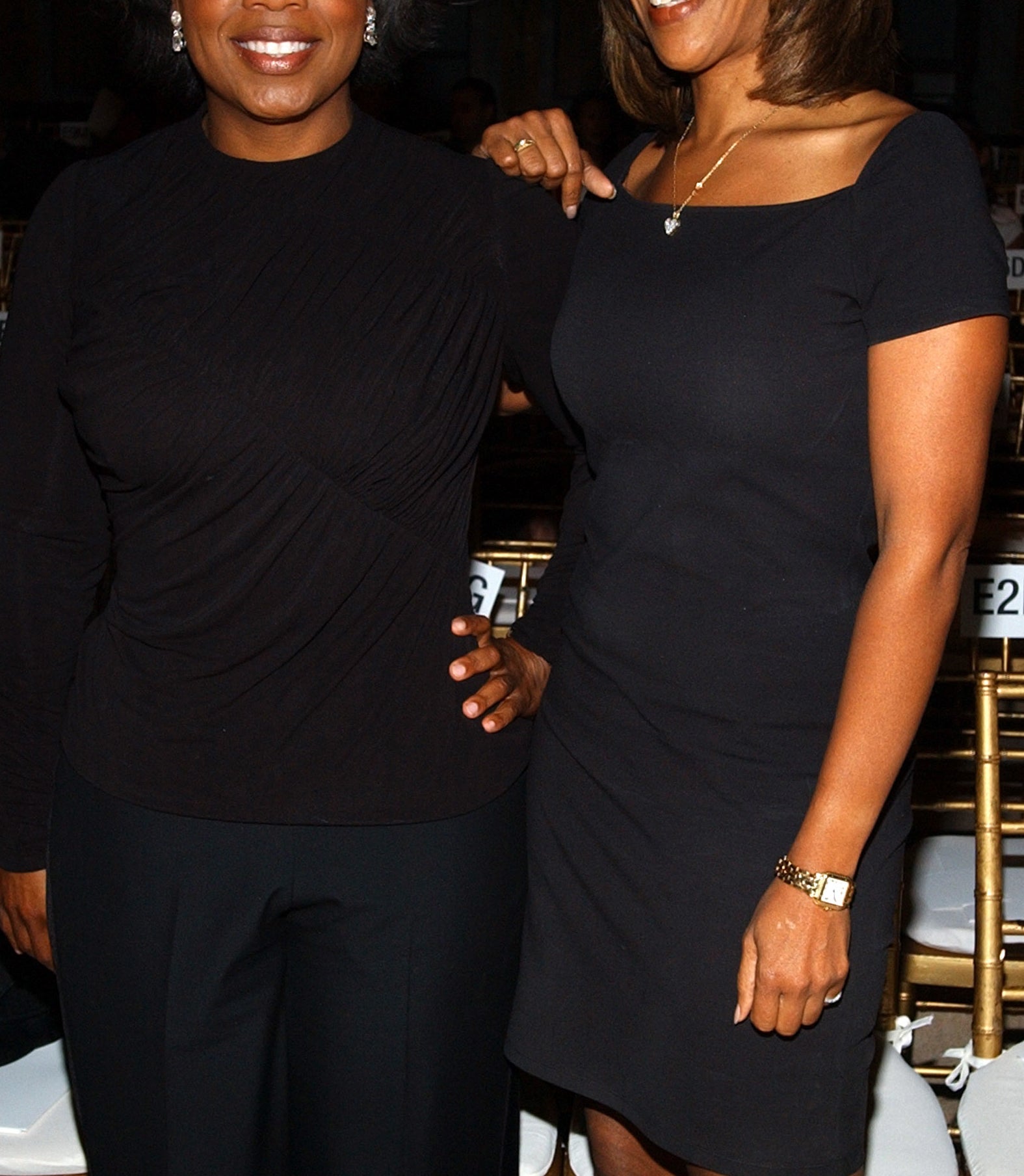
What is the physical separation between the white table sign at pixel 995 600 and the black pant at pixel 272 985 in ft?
4.05

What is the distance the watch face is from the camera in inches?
54.1

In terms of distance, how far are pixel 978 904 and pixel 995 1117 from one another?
13.4 inches

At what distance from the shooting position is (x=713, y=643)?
147cm

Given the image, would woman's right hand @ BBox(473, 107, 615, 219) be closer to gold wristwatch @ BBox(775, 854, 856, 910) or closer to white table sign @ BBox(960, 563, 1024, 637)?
gold wristwatch @ BBox(775, 854, 856, 910)

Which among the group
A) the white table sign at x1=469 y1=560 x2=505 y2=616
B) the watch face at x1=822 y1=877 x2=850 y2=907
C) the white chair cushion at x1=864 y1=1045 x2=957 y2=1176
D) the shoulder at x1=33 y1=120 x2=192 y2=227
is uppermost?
the shoulder at x1=33 y1=120 x2=192 y2=227

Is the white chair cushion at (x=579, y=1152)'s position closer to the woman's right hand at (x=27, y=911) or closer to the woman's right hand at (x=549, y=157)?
the woman's right hand at (x=27, y=911)

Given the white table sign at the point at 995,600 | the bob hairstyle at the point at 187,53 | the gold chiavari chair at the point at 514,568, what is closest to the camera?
the bob hairstyle at the point at 187,53

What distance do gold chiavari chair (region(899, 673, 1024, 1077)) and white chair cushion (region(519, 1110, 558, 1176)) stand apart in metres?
0.66

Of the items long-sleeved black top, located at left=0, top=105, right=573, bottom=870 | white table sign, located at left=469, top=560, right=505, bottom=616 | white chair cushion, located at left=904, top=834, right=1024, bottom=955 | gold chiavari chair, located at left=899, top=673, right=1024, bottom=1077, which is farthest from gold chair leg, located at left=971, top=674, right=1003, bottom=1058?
long-sleeved black top, located at left=0, top=105, right=573, bottom=870

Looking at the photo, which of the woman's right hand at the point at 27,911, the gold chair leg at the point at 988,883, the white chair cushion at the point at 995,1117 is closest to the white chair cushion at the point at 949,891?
the gold chair leg at the point at 988,883

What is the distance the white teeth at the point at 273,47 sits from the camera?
1478 millimetres

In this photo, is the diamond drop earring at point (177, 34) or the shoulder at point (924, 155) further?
the diamond drop earring at point (177, 34)

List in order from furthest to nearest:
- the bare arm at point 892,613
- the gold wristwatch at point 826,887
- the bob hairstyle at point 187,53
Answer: the bob hairstyle at point 187,53
the gold wristwatch at point 826,887
the bare arm at point 892,613

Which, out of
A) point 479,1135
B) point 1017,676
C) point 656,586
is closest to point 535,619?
point 656,586
